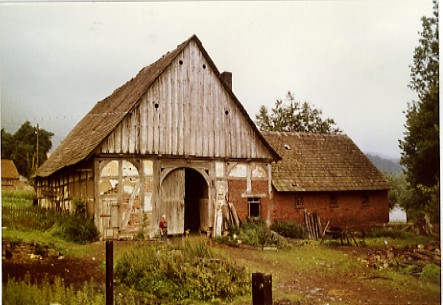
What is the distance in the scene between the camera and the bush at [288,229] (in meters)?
9.72

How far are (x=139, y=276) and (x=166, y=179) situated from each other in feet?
13.8

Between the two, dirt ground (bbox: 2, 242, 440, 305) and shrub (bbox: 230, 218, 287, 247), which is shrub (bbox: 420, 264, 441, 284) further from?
shrub (bbox: 230, 218, 287, 247)

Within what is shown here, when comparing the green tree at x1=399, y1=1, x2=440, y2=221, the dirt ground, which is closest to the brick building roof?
the dirt ground

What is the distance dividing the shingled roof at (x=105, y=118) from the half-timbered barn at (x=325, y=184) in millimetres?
1719

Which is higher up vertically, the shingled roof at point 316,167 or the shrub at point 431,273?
the shingled roof at point 316,167

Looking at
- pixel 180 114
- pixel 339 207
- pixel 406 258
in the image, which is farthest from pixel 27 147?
pixel 339 207

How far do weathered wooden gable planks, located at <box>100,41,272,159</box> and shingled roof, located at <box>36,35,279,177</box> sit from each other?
0.50ft

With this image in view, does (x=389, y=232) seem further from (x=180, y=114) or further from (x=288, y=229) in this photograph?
(x=180, y=114)

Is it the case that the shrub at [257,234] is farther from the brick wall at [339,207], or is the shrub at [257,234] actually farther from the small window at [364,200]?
the small window at [364,200]

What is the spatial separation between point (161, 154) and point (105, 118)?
1.96m

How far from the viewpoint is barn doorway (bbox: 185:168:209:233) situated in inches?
440

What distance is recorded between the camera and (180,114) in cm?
988

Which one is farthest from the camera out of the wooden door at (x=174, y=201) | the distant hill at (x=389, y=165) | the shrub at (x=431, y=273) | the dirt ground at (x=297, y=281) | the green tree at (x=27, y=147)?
the wooden door at (x=174, y=201)

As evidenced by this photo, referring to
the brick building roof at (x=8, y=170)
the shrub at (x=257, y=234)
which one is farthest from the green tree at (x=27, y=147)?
the shrub at (x=257, y=234)
